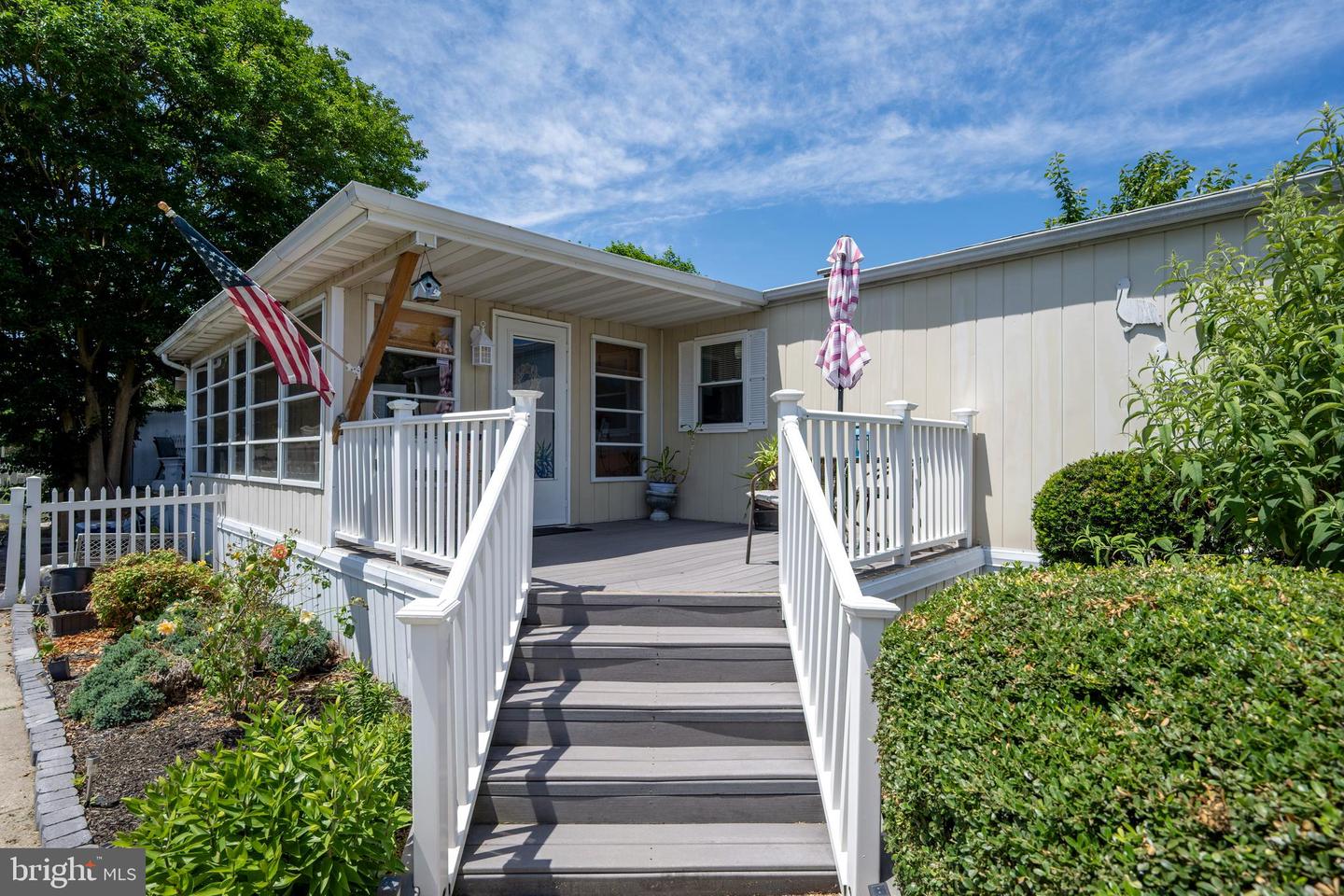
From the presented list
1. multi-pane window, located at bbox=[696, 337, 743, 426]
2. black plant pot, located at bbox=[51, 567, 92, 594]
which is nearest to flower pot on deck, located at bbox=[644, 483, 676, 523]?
multi-pane window, located at bbox=[696, 337, 743, 426]

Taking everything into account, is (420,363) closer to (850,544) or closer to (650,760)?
(850,544)

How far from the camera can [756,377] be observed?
6.62 m

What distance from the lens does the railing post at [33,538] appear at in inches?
241

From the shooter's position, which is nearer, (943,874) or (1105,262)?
(943,874)

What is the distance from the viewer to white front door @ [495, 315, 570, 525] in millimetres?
6320

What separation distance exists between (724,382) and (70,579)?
240 inches

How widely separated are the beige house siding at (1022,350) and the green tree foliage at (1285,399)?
110 cm

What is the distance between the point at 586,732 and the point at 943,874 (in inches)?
64.3

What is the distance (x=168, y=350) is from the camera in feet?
28.9

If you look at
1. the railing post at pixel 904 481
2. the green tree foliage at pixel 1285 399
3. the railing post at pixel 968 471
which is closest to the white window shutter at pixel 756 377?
the railing post at pixel 968 471

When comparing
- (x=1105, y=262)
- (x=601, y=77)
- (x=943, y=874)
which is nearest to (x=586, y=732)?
(x=943, y=874)

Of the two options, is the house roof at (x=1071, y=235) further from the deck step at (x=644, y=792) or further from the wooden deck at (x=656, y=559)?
the deck step at (x=644, y=792)

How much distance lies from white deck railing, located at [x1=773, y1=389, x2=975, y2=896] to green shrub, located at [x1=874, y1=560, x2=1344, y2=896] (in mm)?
210

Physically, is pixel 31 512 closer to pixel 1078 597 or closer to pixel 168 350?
pixel 168 350
